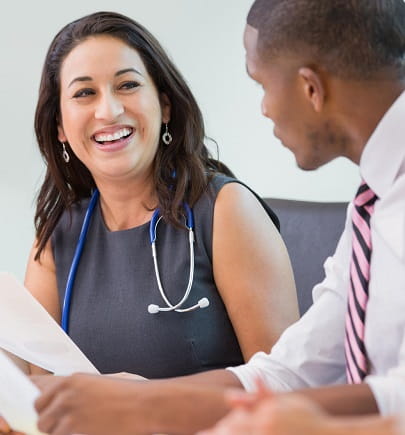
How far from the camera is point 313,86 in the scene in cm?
105

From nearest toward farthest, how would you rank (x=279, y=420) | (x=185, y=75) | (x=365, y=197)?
1. (x=279, y=420)
2. (x=365, y=197)
3. (x=185, y=75)

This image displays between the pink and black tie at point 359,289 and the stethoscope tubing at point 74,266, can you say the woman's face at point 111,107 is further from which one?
the pink and black tie at point 359,289

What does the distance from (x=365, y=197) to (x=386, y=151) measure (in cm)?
10

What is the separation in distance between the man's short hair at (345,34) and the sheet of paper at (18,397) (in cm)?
47

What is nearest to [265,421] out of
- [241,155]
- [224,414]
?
[224,414]

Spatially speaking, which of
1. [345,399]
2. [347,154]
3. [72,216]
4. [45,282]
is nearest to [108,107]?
[72,216]

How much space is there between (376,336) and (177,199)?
749 mm

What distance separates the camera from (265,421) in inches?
24.3

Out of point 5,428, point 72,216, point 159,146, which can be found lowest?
point 5,428

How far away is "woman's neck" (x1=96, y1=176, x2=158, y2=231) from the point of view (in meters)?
1.84

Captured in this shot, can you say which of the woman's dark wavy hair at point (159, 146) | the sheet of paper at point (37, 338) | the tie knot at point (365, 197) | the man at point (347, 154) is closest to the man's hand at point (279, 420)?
the man at point (347, 154)

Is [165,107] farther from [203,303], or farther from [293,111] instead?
[293,111]

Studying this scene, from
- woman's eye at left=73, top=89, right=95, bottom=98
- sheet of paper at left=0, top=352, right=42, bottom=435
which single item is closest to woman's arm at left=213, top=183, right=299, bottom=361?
woman's eye at left=73, top=89, right=95, bottom=98

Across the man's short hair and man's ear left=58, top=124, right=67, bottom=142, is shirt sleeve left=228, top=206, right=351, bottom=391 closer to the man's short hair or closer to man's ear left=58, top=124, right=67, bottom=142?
the man's short hair
